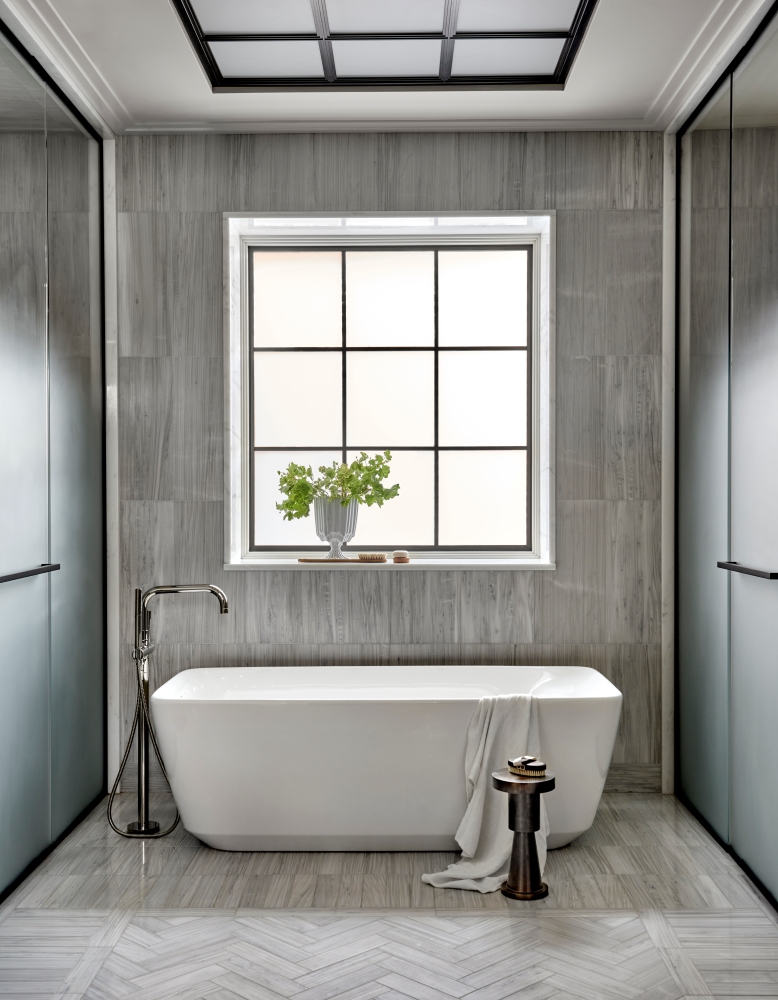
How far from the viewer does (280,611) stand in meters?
3.44

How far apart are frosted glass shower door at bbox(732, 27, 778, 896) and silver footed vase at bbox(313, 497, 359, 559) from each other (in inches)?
59.3

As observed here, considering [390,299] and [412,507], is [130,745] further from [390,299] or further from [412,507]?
[390,299]

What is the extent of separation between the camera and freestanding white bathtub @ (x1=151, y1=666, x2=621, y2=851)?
271cm

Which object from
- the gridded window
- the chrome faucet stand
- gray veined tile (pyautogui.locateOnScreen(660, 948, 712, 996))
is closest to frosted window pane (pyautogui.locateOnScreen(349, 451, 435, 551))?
the gridded window

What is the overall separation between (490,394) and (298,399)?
866 mm

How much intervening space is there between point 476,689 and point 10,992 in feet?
6.12

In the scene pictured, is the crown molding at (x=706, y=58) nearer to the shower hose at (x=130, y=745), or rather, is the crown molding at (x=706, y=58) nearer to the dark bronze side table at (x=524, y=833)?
the dark bronze side table at (x=524, y=833)

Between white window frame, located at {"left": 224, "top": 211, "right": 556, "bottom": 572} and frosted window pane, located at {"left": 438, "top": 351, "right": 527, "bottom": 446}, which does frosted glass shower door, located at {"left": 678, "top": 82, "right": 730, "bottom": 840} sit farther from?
frosted window pane, located at {"left": 438, "top": 351, "right": 527, "bottom": 446}

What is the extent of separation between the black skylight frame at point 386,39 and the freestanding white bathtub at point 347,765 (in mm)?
2193

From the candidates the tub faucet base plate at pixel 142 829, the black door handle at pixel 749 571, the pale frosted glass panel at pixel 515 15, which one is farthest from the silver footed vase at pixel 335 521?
the pale frosted glass panel at pixel 515 15

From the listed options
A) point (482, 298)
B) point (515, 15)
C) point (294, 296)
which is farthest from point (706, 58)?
point (294, 296)

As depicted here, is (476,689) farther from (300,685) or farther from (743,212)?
(743,212)

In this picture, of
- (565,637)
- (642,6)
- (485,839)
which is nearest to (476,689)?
(565,637)

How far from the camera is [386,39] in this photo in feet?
9.34
